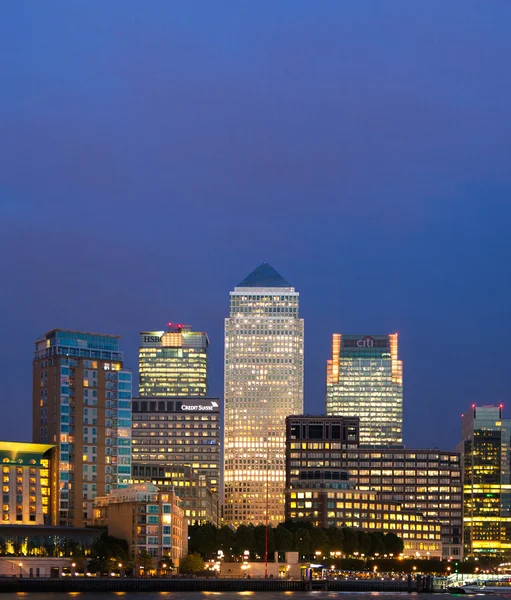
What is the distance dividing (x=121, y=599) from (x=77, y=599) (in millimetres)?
6625

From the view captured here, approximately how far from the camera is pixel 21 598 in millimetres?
198000

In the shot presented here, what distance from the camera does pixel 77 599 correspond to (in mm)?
197250

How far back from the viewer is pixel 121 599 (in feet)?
655

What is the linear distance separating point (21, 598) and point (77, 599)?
27.2ft

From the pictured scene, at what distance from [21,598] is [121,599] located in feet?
47.7
